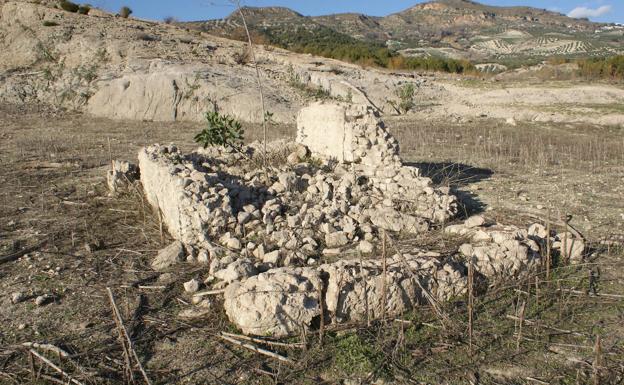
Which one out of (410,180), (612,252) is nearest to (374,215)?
(410,180)

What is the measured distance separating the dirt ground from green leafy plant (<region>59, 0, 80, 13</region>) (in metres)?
18.3

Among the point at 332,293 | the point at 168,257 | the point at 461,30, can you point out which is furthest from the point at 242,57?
the point at 461,30

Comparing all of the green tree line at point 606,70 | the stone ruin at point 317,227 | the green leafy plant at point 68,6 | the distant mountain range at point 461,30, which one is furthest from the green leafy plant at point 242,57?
the distant mountain range at point 461,30

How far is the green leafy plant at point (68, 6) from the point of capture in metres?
23.1

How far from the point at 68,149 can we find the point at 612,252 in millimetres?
9935

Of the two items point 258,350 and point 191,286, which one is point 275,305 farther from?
point 191,286

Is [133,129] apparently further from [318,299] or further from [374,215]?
[318,299]

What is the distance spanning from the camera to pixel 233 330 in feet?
12.8

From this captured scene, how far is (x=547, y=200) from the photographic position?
699cm

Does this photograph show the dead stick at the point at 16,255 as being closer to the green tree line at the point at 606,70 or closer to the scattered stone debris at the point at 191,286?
the scattered stone debris at the point at 191,286

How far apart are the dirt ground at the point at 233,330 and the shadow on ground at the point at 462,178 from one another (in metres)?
0.06

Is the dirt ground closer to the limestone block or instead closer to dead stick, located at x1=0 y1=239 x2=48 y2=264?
dead stick, located at x1=0 y1=239 x2=48 y2=264

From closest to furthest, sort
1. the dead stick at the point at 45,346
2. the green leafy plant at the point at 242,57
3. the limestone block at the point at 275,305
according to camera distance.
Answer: the dead stick at the point at 45,346 → the limestone block at the point at 275,305 → the green leafy plant at the point at 242,57

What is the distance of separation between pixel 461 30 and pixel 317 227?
112616 mm
